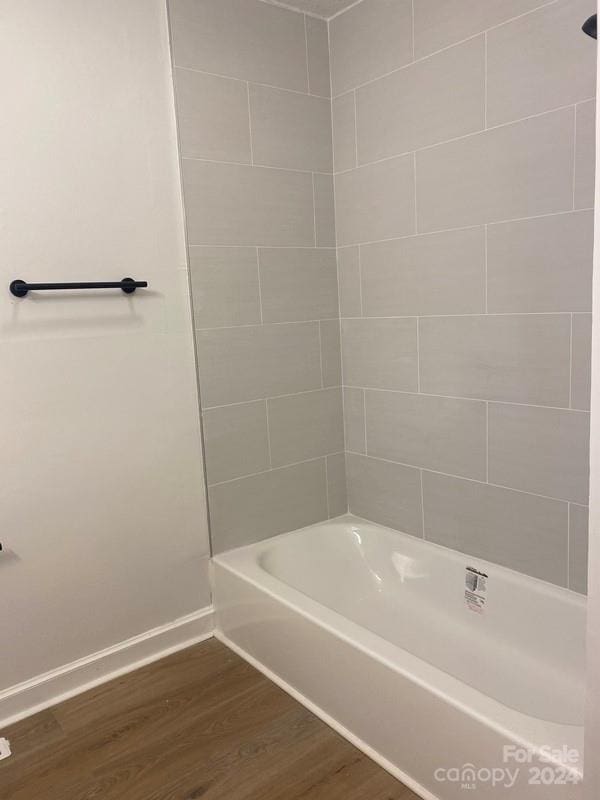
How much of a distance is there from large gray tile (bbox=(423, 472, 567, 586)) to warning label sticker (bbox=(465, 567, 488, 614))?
2.9 inches

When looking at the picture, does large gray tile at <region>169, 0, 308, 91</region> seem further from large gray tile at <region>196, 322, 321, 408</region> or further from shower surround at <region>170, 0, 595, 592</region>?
large gray tile at <region>196, 322, 321, 408</region>

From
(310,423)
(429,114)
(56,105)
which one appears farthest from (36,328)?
(429,114)

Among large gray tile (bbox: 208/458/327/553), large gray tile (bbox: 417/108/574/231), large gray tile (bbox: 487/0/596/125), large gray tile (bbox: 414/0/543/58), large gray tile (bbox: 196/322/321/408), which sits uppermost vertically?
large gray tile (bbox: 414/0/543/58)

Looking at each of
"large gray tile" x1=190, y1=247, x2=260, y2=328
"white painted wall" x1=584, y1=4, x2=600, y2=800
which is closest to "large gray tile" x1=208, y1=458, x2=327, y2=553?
"large gray tile" x1=190, y1=247, x2=260, y2=328

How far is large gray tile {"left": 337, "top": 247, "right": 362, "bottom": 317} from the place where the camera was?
2527 millimetres

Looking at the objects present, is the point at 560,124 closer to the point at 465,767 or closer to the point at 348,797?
the point at 465,767

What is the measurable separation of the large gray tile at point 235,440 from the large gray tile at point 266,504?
1.8 inches

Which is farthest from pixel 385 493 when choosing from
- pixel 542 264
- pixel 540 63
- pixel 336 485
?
pixel 540 63

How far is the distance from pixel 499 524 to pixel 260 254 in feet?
4.20

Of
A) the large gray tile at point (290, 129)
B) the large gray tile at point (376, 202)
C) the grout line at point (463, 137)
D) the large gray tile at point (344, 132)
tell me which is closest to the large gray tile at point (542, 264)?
the grout line at point (463, 137)

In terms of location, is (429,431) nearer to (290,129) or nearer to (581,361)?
(581,361)

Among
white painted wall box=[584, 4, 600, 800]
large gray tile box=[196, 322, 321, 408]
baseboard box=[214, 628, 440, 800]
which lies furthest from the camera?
large gray tile box=[196, 322, 321, 408]

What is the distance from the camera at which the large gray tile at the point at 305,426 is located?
2525 millimetres

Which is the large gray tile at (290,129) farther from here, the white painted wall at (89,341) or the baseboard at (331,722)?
the baseboard at (331,722)
